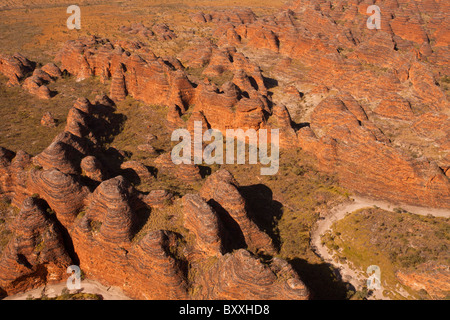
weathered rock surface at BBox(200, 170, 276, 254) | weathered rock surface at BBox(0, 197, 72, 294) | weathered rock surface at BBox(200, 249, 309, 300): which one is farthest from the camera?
weathered rock surface at BBox(200, 170, 276, 254)

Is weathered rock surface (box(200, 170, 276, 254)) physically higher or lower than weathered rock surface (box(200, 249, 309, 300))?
higher

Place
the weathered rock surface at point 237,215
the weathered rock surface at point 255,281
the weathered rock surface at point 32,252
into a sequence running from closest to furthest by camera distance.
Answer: the weathered rock surface at point 255,281 → the weathered rock surface at point 32,252 → the weathered rock surface at point 237,215

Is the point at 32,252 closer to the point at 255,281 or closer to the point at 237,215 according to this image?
the point at 237,215

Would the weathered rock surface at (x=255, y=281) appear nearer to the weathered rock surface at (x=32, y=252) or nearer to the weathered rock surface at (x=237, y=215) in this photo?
the weathered rock surface at (x=237, y=215)

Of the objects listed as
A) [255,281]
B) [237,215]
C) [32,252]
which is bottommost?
[255,281]

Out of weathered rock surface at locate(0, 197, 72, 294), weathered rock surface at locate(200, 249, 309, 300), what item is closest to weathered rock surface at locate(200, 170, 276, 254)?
weathered rock surface at locate(200, 249, 309, 300)

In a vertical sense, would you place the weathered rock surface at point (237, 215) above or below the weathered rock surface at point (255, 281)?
above

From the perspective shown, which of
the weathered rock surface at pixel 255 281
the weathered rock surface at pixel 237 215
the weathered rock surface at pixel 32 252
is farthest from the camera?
the weathered rock surface at pixel 237 215

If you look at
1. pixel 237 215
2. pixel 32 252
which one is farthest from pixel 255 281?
pixel 32 252

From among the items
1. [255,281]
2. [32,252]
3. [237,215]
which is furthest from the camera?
[237,215]

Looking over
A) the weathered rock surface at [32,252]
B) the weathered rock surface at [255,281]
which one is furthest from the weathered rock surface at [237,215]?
the weathered rock surface at [32,252]

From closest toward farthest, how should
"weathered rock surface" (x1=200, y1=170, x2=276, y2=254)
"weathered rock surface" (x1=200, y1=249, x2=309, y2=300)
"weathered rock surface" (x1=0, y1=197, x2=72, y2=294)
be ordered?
1. "weathered rock surface" (x1=200, y1=249, x2=309, y2=300)
2. "weathered rock surface" (x1=0, y1=197, x2=72, y2=294)
3. "weathered rock surface" (x1=200, y1=170, x2=276, y2=254)

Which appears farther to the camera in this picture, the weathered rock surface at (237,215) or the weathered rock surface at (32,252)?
the weathered rock surface at (237,215)

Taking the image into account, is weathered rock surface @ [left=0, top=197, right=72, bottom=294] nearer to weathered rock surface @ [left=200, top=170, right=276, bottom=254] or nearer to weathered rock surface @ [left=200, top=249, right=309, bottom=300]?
weathered rock surface @ [left=200, top=170, right=276, bottom=254]
